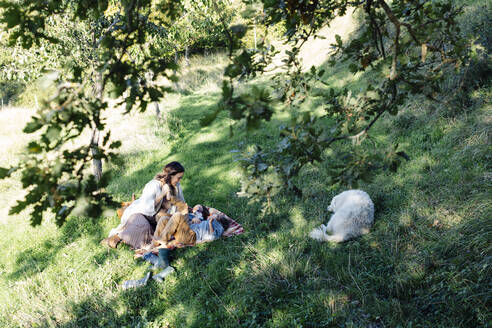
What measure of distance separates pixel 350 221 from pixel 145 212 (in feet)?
10.7

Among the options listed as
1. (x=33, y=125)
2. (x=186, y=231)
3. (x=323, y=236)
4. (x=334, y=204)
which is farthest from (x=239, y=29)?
(x=186, y=231)

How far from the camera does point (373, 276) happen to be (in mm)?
3938

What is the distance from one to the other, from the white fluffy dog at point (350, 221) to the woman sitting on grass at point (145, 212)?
2.53 meters

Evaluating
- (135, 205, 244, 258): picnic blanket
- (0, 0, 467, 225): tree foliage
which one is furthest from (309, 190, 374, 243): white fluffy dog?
(0, 0, 467, 225): tree foliage

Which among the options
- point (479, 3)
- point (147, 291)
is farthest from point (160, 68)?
point (479, 3)

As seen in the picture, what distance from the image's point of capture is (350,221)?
4727mm

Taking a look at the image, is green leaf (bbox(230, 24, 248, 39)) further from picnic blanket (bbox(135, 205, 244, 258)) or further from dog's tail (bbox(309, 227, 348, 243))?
picnic blanket (bbox(135, 205, 244, 258))

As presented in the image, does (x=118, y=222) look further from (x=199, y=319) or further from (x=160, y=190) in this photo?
(x=199, y=319)

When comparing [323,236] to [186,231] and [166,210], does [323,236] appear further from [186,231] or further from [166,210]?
[166,210]

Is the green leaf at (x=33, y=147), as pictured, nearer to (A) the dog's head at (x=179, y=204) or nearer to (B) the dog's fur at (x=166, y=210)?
(B) the dog's fur at (x=166, y=210)

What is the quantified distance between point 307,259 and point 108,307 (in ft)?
8.15

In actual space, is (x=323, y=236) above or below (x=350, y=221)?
below

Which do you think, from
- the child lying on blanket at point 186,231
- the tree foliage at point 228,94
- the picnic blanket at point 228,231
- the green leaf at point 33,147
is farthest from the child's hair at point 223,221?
the green leaf at point 33,147

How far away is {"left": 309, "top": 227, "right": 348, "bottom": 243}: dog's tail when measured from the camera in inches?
188
